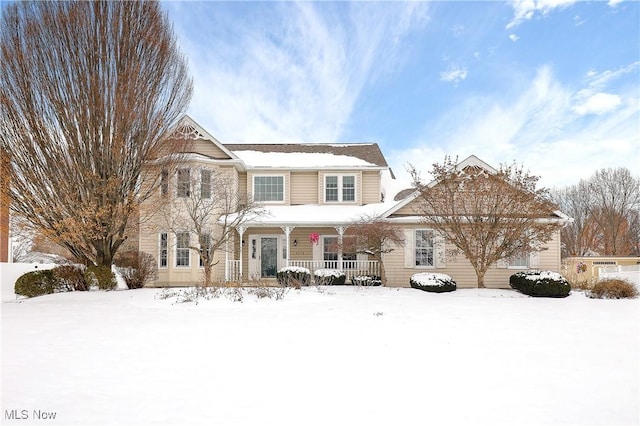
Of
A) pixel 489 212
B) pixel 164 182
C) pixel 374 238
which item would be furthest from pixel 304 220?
pixel 489 212

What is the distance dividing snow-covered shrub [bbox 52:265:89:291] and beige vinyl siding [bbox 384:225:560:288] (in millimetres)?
12117

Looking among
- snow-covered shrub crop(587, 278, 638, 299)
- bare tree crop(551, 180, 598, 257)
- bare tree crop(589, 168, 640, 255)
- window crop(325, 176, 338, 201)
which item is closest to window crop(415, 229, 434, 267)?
window crop(325, 176, 338, 201)

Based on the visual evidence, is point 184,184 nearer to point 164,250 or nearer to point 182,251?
point 182,251

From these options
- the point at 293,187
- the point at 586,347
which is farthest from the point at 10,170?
the point at 586,347

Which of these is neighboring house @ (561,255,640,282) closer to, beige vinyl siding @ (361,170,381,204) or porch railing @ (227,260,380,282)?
beige vinyl siding @ (361,170,381,204)

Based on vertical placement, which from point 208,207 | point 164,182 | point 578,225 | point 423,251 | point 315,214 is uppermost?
point 164,182

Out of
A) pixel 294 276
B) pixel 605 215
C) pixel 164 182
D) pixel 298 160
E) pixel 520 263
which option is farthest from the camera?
pixel 605 215

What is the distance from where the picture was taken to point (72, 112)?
49.3 ft

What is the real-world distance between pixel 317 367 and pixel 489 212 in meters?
12.3

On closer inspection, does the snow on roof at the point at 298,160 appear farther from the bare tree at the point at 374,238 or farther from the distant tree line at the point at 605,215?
the distant tree line at the point at 605,215

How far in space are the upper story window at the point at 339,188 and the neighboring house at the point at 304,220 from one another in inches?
2.0

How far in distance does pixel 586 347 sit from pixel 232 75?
1707 centimetres

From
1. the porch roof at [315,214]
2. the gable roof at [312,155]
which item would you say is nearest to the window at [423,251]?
the porch roof at [315,214]

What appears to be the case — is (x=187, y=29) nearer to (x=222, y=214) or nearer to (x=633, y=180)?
(x=222, y=214)
